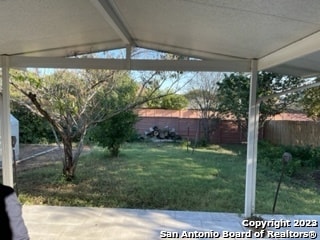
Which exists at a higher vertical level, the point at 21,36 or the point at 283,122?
the point at 21,36

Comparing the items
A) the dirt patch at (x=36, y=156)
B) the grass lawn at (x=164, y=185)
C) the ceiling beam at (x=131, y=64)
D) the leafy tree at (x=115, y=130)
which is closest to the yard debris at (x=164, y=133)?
the grass lawn at (x=164, y=185)

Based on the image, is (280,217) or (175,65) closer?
(175,65)

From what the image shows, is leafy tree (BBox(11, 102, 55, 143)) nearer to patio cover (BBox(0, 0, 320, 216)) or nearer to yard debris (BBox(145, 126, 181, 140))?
yard debris (BBox(145, 126, 181, 140))

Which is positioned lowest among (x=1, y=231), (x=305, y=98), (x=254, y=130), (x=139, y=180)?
(x=139, y=180)

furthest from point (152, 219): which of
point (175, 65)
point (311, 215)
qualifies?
point (311, 215)

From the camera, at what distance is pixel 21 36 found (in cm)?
304

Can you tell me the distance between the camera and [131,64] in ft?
12.3

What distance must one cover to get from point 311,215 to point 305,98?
4.34 metres

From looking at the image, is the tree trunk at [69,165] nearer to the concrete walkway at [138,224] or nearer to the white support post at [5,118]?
the concrete walkway at [138,224]

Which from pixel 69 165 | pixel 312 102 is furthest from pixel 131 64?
pixel 312 102

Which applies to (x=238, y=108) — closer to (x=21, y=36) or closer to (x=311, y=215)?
(x=311, y=215)

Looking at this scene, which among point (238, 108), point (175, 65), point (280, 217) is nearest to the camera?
point (175, 65)

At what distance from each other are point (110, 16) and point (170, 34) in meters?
0.92

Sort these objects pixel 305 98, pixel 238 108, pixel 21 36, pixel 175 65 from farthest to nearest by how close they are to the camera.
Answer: pixel 238 108 < pixel 305 98 < pixel 175 65 < pixel 21 36
